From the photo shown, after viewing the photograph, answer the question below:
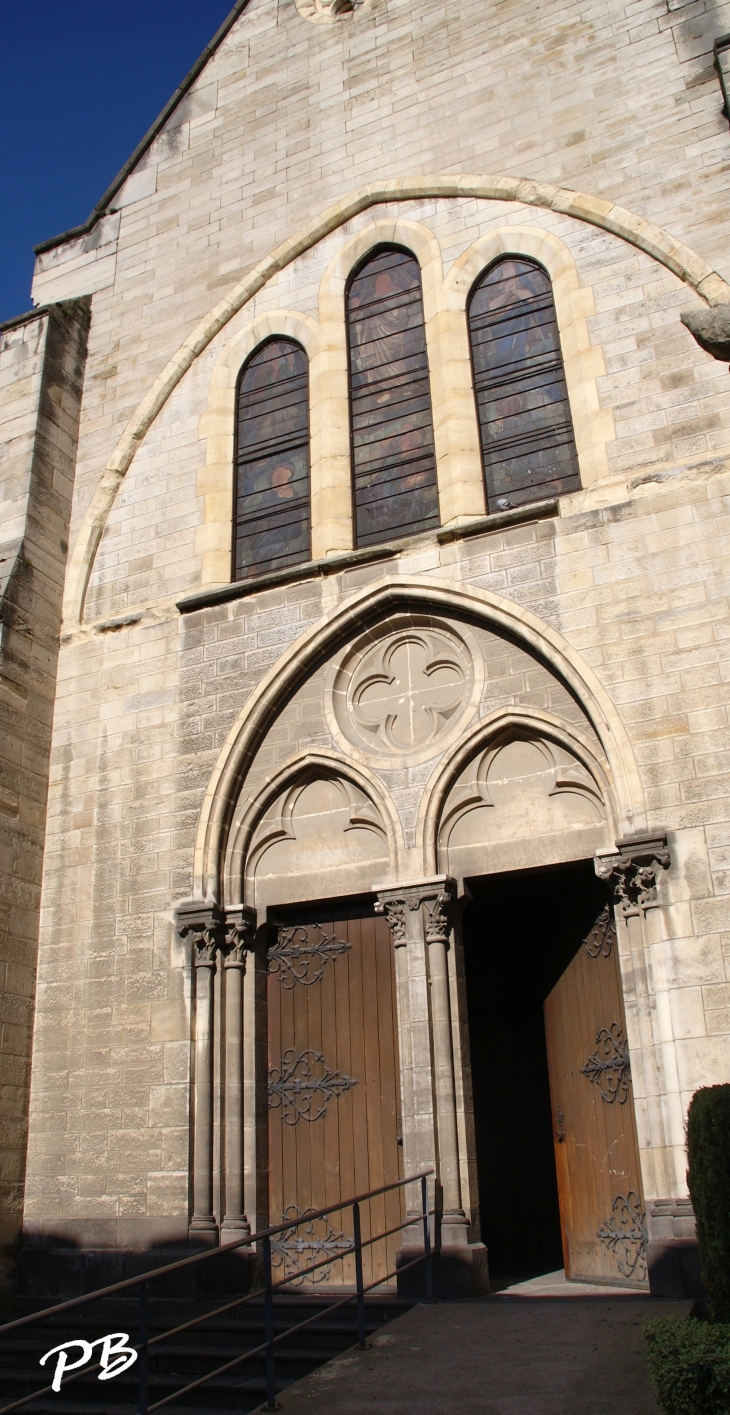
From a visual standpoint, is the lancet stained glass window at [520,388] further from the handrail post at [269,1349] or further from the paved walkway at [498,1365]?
the handrail post at [269,1349]

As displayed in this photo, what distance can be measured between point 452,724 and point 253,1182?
3.42 metres

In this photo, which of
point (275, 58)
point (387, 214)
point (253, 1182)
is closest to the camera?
point (253, 1182)

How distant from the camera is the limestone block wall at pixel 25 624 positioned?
27.7 feet

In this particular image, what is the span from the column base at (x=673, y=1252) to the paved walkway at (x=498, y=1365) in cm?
15

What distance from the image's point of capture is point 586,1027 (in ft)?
25.7

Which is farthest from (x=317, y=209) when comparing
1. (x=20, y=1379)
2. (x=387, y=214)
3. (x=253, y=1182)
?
(x=20, y=1379)

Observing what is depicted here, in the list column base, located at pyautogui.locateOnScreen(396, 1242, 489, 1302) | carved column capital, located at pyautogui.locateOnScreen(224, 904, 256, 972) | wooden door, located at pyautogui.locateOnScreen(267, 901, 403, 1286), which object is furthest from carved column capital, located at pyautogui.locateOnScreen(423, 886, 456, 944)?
column base, located at pyautogui.locateOnScreen(396, 1242, 489, 1302)

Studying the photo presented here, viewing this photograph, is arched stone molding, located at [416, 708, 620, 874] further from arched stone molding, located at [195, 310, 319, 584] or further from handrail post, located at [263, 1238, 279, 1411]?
handrail post, located at [263, 1238, 279, 1411]

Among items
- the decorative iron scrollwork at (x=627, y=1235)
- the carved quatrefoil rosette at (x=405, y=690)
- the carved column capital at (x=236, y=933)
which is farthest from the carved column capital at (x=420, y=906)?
the decorative iron scrollwork at (x=627, y=1235)

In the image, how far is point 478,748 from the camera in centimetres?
812

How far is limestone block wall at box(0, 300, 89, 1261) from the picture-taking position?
27.7ft

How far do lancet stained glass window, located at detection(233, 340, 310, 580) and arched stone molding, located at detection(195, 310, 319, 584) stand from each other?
4.3 inches

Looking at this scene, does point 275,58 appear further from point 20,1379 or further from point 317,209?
point 20,1379

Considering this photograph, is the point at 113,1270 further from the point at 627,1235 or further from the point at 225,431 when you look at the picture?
the point at 225,431
